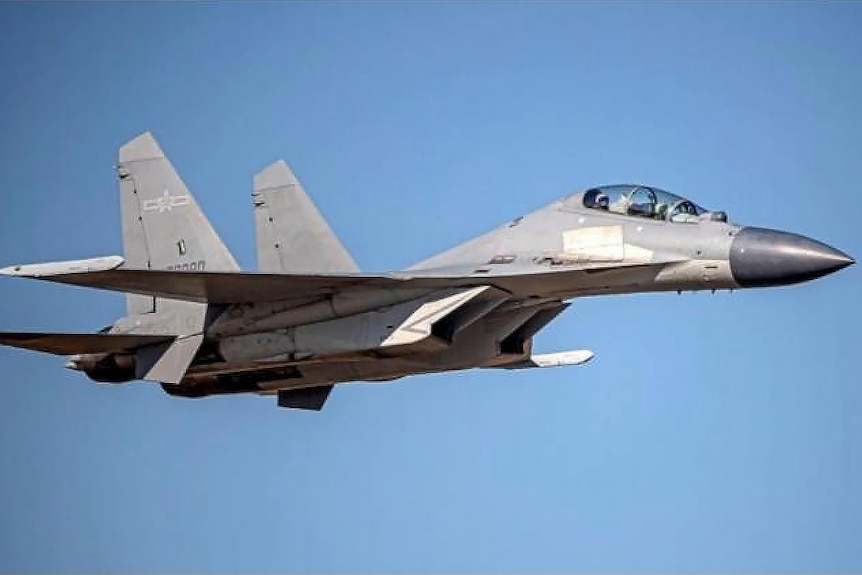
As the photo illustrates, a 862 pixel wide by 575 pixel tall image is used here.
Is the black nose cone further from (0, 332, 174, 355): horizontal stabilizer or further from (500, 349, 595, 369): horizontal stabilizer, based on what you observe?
(0, 332, 174, 355): horizontal stabilizer

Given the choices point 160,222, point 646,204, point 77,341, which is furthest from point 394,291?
point 160,222

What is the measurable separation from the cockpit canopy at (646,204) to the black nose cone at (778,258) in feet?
2.14

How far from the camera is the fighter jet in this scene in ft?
60.3

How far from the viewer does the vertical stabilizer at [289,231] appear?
2155cm

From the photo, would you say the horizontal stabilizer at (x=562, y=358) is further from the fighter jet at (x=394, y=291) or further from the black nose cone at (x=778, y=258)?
the black nose cone at (x=778, y=258)

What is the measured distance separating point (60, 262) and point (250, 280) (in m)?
2.23

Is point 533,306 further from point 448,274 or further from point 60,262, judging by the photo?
point 60,262

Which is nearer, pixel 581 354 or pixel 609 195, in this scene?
pixel 609 195

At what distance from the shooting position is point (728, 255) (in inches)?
Answer: 717

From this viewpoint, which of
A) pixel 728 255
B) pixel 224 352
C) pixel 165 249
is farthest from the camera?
pixel 165 249

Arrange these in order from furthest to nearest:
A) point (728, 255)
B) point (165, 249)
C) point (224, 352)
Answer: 1. point (165, 249)
2. point (224, 352)
3. point (728, 255)

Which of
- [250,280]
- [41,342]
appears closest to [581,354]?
[250,280]

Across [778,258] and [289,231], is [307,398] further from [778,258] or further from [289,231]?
[778,258]

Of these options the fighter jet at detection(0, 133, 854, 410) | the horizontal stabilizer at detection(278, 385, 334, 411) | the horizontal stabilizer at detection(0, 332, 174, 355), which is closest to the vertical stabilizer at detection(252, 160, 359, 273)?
the fighter jet at detection(0, 133, 854, 410)
